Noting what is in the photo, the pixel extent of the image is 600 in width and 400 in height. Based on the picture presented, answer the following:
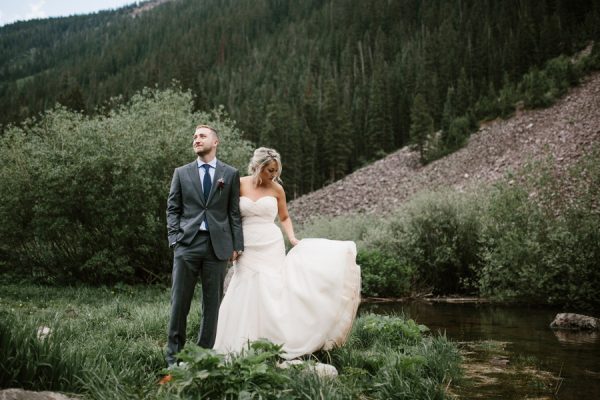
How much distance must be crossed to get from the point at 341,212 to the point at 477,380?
36882mm

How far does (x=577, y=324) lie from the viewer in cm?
984

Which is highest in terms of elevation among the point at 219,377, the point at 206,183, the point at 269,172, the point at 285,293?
A: the point at 269,172

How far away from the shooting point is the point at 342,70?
109 metres

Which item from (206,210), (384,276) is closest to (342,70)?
(384,276)

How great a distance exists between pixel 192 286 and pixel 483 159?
39240mm

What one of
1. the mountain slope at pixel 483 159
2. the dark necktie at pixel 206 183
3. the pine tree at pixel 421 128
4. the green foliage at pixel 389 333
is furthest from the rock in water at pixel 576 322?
the pine tree at pixel 421 128

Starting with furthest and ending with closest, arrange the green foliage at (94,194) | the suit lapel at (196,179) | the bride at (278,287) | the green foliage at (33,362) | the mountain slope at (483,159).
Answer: the mountain slope at (483,159)
the green foliage at (94,194)
the bride at (278,287)
the suit lapel at (196,179)
the green foliage at (33,362)

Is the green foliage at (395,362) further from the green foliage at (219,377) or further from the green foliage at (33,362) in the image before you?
the green foliage at (33,362)

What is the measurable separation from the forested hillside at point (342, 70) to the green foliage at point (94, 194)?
5.15 meters

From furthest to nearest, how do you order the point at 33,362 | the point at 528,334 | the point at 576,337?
1. the point at 528,334
2. the point at 576,337
3. the point at 33,362

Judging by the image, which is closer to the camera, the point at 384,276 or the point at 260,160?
the point at 260,160

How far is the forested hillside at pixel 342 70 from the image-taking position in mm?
61500

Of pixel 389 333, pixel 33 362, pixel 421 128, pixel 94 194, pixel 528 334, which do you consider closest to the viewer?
pixel 33 362

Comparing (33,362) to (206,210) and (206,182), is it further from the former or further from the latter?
(206,182)
